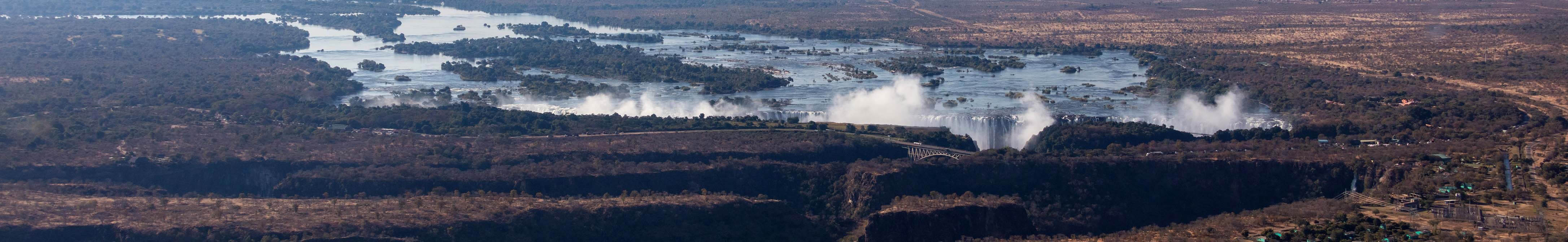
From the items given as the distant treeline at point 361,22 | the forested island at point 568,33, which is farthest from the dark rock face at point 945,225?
the distant treeline at point 361,22

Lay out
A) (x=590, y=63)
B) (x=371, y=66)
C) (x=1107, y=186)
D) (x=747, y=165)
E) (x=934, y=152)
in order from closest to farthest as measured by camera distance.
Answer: (x=1107, y=186), (x=747, y=165), (x=934, y=152), (x=371, y=66), (x=590, y=63)

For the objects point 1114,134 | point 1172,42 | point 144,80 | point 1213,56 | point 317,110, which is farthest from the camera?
point 1172,42

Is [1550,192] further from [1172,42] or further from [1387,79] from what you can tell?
[1172,42]

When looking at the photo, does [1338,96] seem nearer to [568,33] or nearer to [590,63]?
[590,63]

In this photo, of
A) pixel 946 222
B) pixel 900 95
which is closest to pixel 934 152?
pixel 946 222

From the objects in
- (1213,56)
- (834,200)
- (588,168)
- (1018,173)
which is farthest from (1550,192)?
(1213,56)

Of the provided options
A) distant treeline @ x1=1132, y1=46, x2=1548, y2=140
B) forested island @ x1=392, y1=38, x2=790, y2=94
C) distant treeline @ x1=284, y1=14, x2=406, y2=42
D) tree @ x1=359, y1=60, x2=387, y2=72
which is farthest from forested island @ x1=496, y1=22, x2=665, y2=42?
distant treeline @ x1=1132, y1=46, x2=1548, y2=140
